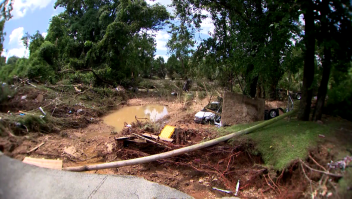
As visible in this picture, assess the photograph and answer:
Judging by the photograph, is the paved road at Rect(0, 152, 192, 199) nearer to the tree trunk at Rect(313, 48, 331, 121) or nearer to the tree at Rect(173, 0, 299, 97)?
the tree trunk at Rect(313, 48, 331, 121)

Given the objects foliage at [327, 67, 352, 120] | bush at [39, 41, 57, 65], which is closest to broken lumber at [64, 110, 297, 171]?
foliage at [327, 67, 352, 120]

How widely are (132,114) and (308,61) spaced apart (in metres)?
10.6

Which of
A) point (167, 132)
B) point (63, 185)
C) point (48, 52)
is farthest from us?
point (48, 52)

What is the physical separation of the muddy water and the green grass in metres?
6.75

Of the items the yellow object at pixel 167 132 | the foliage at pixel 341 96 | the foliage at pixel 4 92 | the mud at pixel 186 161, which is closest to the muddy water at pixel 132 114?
the mud at pixel 186 161

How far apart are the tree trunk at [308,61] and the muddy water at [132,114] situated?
7.17 metres

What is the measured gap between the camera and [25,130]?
7.65m

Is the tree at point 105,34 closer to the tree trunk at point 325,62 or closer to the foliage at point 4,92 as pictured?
the foliage at point 4,92

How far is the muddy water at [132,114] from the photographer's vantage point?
12597 millimetres

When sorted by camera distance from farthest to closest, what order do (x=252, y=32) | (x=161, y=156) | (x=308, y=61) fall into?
(x=252, y=32) < (x=308, y=61) < (x=161, y=156)

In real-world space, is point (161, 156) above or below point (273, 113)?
below

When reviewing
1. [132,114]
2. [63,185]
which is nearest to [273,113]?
[63,185]

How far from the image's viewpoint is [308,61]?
6.05 metres

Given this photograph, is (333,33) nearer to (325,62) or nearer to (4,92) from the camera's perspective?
(325,62)
